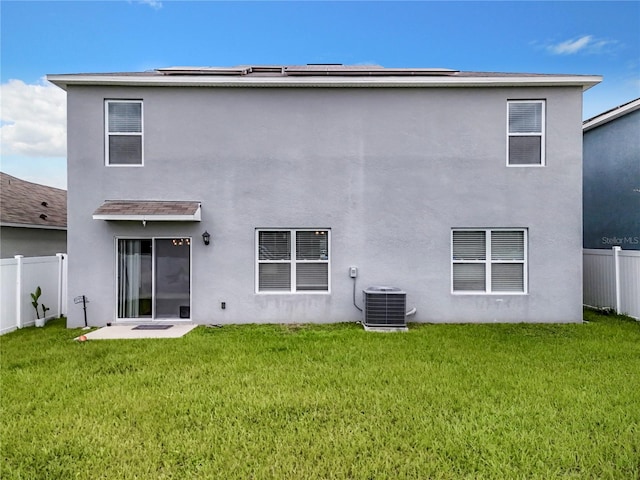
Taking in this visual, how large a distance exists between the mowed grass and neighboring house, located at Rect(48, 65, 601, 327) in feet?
6.15

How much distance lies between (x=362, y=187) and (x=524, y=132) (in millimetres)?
4466

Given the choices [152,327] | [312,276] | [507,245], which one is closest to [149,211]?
[152,327]

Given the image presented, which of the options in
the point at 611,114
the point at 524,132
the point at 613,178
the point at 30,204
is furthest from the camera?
the point at 30,204

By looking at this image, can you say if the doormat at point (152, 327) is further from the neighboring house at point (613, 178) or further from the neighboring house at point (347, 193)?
the neighboring house at point (613, 178)

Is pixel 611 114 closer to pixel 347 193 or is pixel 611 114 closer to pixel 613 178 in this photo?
pixel 613 178

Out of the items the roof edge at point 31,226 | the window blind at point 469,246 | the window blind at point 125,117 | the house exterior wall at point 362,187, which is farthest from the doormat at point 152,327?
the window blind at point 469,246

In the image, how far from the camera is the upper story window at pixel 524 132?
877 cm

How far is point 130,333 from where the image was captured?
7871 millimetres

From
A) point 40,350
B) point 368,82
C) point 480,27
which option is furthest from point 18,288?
point 480,27

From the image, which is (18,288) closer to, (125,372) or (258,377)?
(125,372)

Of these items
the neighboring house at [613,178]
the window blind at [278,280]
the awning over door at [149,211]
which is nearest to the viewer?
the awning over door at [149,211]

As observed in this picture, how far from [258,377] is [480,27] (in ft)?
51.2

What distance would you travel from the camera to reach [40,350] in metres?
6.65

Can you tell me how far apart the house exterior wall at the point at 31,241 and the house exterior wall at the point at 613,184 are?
1961 centimetres
